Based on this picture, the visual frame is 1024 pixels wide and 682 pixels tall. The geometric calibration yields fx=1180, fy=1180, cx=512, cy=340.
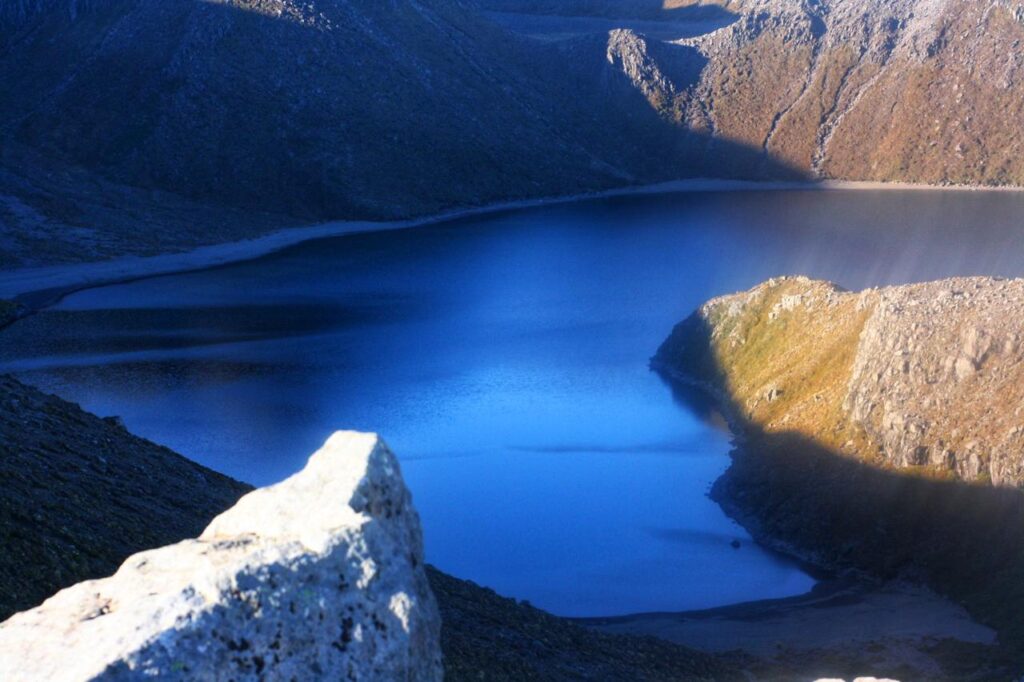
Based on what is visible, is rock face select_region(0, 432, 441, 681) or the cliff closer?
rock face select_region(0, 432, 441, 681)

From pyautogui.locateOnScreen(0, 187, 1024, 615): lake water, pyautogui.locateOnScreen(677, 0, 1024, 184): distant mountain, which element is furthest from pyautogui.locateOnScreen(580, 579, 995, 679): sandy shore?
pyautogui.locateOnScreen(677, 0, 1024, 184): distant mountain

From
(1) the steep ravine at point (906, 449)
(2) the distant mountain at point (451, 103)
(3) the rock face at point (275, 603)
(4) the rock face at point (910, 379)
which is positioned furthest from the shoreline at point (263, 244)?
(3) the rock face at point (275, 603)

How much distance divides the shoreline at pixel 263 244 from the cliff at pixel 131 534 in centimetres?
4116

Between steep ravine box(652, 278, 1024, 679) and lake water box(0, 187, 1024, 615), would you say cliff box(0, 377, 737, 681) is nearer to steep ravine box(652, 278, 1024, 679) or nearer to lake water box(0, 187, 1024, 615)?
lake water box(0, 187, 1024, 615)

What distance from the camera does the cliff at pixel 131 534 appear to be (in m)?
12.8

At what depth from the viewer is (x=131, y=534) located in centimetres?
1480

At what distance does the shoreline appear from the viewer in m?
63.8

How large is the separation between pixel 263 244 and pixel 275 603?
77.0 meters

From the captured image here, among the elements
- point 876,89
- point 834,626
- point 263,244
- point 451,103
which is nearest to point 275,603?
point 834,626

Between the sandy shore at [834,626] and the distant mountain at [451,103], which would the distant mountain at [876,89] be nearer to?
the distant mountain at [451,103]

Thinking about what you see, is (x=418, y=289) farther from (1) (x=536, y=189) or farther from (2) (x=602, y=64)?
(2) (x=602, y=64)

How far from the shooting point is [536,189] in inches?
3802

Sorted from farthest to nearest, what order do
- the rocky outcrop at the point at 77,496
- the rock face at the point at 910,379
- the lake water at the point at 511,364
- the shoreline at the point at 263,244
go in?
the shoreline at the point at 263,244
the lake water at the point at 511,364
the rock face at the point at 910,379
the rocky outcrop at the point at 77,496

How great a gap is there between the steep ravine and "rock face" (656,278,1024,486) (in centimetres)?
3
